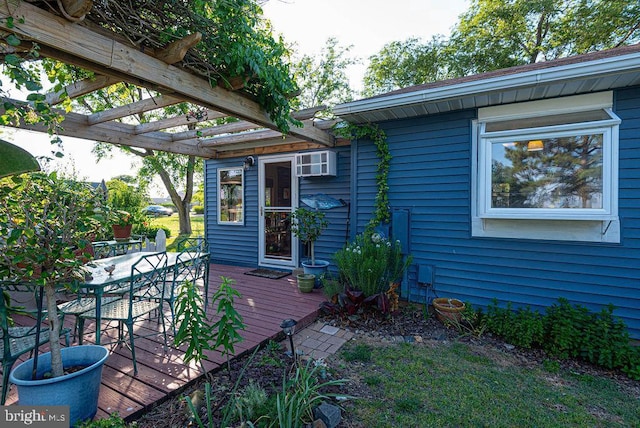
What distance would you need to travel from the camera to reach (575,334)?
9.75 feet

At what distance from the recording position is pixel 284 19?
3.11m

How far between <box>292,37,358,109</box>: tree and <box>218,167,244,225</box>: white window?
749 cm

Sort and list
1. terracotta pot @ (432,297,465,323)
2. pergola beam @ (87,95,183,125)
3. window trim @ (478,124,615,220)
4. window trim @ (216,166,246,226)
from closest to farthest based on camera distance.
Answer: pergola beam @ (87,95,183,125), window trim @ (478,124,615,220), terracotta pot @ (432,297,465,323), window trim @ (216,166,246,226)

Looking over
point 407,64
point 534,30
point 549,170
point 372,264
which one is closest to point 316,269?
point 372,264

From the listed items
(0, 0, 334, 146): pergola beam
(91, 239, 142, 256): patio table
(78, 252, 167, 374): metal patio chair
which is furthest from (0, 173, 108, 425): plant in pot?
(91, 239, 142, 256): patio table

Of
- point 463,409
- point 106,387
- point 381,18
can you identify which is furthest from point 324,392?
point 381,18

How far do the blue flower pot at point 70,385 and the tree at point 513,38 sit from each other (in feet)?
42.1

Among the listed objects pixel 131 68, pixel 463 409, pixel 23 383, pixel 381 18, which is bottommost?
pixel 463 409

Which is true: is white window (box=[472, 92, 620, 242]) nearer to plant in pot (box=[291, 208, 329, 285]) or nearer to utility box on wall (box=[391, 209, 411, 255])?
utility box on wall (box=[391, 209, 411, 255])

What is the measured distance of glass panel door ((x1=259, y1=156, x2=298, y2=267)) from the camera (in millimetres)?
5992

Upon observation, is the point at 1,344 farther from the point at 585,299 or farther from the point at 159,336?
the point at 585,299

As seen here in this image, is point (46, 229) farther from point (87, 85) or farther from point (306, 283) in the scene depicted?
point (306, 283)

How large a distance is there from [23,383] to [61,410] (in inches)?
9.7

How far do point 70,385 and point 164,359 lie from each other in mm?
939
